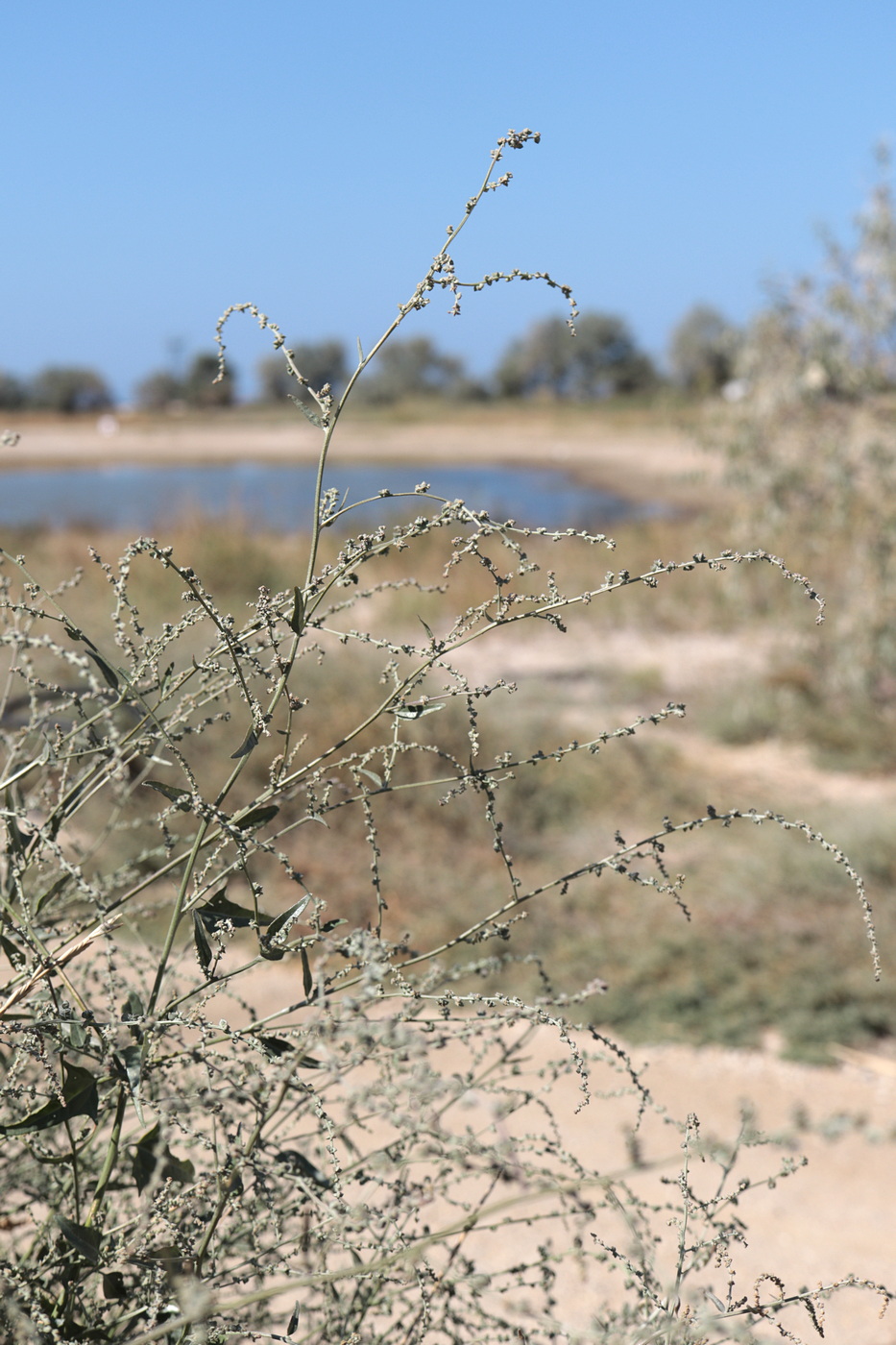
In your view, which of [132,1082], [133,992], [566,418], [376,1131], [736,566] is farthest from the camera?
[566,418]

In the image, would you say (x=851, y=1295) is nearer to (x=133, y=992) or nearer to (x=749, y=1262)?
(x=749, y=1262)

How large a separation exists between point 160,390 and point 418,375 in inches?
543

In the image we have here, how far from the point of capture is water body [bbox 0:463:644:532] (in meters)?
15.6

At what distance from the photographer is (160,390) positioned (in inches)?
2525

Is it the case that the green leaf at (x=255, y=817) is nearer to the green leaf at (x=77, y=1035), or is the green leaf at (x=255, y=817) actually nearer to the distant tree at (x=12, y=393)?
the green leaf at (x=77, y=1035)

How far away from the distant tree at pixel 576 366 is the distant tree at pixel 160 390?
17593 mm

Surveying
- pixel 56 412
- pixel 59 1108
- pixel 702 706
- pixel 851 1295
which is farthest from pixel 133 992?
pixel 56 412

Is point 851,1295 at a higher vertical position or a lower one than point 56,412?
lower

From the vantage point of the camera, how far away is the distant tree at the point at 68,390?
6072 centimetres

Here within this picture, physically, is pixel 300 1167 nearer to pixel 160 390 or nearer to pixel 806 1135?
pixel 806 1135

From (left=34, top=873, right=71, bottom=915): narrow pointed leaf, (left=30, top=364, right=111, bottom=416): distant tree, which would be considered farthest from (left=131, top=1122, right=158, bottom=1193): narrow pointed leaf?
(left=30, top=364, right=111, bottom=416): distant tree

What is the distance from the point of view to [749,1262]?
274cm

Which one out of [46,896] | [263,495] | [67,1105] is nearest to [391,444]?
[263,495]

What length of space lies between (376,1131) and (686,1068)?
1282 mm
